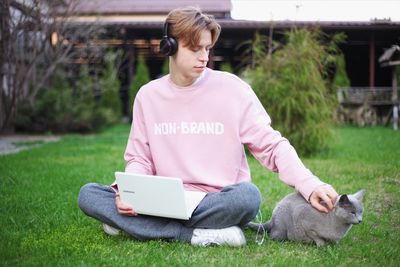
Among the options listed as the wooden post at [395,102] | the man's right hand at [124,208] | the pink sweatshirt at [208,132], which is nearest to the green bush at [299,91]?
the wooden post at [395,102]

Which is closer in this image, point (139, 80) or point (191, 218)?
point (191, 218)

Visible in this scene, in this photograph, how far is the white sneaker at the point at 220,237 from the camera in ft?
9.96

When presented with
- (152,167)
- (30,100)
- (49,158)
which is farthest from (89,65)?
(152,167)

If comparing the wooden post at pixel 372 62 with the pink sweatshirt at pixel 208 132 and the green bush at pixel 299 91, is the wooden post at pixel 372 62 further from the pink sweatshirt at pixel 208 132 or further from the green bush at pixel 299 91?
the pink sweatshirt at pixel 208 132

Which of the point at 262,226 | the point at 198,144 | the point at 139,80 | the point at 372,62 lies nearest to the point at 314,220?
the point at 262,226

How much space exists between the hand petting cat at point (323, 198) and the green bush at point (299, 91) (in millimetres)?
5019

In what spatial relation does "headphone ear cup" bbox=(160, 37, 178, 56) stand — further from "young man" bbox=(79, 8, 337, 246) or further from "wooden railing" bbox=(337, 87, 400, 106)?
"wooden railing" bbox=(337, 87, 400, 106)

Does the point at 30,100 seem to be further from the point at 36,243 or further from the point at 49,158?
the point at 36,243

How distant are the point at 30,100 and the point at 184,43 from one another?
9.17 metres

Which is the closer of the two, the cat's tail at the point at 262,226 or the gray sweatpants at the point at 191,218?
the gray sweatpants at the point at 191,218

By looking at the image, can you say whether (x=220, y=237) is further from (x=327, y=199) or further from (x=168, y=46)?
(x=168, y=46)

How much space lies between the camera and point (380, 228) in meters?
3.48

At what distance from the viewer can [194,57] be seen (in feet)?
10.1

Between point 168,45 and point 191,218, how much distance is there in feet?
3.38
